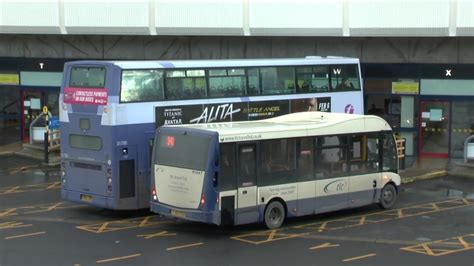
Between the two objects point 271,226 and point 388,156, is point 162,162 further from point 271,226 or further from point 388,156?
point 388,156

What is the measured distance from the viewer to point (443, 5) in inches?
909

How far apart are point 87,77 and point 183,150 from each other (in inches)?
123

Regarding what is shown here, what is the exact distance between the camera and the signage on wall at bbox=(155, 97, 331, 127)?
15.2 metres

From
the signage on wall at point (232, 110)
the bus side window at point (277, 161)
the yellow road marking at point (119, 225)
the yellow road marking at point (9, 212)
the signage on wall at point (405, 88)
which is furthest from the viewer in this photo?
the signage on wall at point (405, 88)

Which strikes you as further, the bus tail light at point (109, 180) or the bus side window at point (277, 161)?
the bus tail light at point (109, 180)

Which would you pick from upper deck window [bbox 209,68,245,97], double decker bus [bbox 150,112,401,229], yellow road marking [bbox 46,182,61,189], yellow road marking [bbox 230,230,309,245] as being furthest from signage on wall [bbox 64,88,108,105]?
yellow road marking [bbox 46,182,61,189]

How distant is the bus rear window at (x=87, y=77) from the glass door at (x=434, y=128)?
14.7 metres

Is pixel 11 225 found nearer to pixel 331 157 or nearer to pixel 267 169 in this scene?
pixel 267 169

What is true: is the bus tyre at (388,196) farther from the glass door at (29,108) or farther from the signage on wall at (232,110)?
the glass door at (29,108)

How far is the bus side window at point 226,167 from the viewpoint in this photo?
1305cm

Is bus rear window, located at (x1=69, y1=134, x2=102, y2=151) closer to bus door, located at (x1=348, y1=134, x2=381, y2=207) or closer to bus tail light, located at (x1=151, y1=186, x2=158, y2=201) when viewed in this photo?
bus tail light, located at (x1=151, y1=186, x2=158, y2=201)

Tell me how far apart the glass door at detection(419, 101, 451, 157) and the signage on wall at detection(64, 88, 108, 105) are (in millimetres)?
14837

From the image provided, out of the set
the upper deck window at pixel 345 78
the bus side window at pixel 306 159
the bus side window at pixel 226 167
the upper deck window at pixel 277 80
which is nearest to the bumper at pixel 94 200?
the bus side window at pixel 226 167

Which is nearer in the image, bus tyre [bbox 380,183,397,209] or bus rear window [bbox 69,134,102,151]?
bus rear window [bbox 69,134,102,151]
